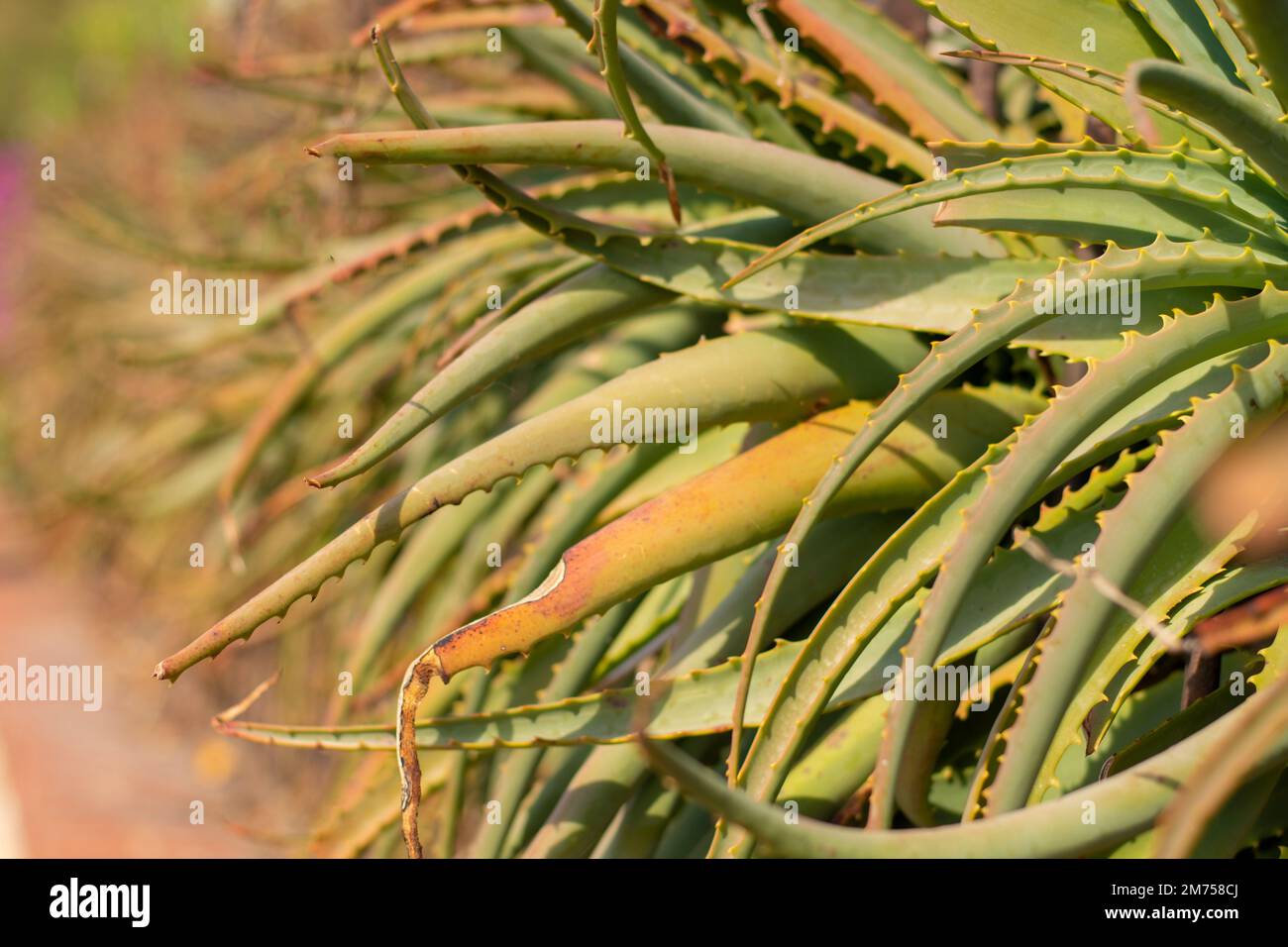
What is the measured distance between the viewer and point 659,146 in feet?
2.93

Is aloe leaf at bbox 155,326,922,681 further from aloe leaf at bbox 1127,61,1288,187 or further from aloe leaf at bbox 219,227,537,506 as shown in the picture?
aloe leaf at bbox 219,227,537,506

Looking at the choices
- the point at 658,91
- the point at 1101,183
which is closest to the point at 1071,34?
the point at 1101,183

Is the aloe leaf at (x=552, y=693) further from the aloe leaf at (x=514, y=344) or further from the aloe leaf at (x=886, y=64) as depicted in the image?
the aloe leaf at (x=886, y=64)

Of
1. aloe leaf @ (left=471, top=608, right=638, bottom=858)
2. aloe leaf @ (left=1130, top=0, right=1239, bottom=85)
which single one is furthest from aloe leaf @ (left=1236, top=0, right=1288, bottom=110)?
aloe leaf @ (left=471, top=608, right=638, bottom=858)

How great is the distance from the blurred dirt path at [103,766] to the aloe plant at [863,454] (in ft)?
6.24

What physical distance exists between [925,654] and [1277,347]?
11.5 inches

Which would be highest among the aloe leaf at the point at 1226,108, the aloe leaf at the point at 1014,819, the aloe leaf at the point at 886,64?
the aloe leaf at the point at 886,64

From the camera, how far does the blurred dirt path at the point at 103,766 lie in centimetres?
308

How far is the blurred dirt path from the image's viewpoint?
10.1 ft

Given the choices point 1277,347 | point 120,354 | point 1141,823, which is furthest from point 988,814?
point 120,354

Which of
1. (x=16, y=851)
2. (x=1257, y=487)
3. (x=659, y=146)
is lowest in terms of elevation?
(x=16, y=851)

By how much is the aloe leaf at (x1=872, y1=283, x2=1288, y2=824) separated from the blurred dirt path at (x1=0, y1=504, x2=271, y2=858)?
227 cm

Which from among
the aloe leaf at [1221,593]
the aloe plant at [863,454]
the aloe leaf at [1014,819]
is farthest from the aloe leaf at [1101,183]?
the aloe leaf at [1014,819]

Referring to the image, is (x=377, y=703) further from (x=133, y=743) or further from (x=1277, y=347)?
(x=133, y=743)
